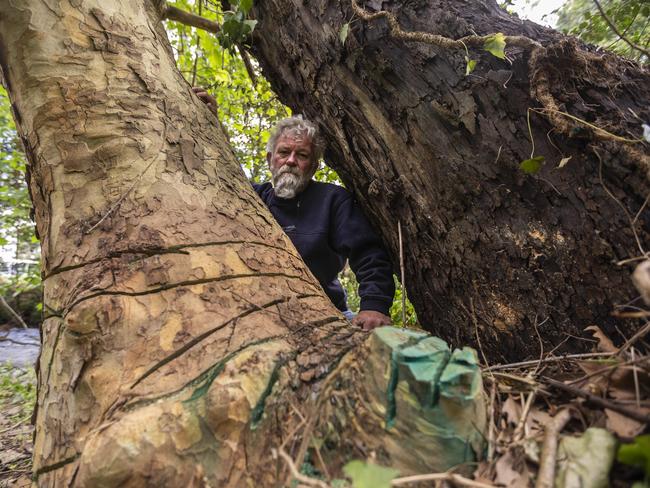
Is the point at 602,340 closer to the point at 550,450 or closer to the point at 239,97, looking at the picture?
the point at 550,450

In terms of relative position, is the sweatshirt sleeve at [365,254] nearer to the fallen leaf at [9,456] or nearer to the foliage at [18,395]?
the fallen leaf at [9,456]

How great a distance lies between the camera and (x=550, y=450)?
69 centimetres

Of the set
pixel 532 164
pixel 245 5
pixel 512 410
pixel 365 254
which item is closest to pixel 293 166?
pixel 365 254

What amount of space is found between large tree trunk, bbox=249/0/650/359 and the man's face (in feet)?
3.26

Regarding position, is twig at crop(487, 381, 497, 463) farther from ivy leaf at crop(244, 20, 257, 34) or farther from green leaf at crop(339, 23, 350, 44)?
ivy leaf at crop(244, 20, 257, 34)

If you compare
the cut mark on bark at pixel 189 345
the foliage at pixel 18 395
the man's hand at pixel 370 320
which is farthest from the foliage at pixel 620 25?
the foliage at pixel 18 395

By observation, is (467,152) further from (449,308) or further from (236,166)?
(236,166)

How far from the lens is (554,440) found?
2.33 ft

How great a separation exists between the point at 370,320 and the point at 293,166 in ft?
4.53

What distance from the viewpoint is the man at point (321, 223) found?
221 centimetres

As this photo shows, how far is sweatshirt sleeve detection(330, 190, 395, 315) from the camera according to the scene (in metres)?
2.20

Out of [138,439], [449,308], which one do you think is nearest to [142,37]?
[138,439]

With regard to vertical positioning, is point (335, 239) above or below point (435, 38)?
below

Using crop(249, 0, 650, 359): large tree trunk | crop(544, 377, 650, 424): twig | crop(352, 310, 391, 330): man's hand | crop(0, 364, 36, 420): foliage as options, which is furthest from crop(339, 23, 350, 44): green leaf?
crop(0, 364, 36, 420): foliage
